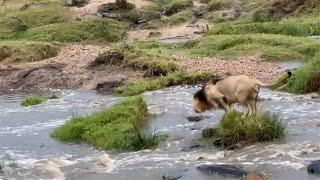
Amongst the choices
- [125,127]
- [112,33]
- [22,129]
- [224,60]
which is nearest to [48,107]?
[22,129]

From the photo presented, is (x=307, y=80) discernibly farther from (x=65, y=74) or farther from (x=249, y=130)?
(x=65, y=74)

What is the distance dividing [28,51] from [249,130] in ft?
55.2

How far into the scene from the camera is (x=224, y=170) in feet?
36.7

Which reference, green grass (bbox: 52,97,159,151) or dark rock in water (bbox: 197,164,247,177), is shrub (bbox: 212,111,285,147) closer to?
dark rock in water (bbox: 197,164,247,177)

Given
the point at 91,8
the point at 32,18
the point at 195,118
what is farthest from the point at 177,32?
the point at 195,118

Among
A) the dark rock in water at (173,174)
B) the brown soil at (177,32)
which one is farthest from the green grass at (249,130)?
the brown soil at (177,32)

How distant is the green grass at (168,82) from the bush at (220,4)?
19589mm

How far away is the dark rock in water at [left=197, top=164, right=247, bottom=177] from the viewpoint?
11008mm

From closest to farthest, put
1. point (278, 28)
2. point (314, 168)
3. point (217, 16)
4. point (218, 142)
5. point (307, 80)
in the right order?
point (314, 168) < point (218, 142) < point (307, 80) < point (278, 28) < point (217, 16)

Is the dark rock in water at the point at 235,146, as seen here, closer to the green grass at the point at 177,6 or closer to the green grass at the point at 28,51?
the green grass at the point at 28,51

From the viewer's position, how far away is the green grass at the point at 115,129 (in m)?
13.6

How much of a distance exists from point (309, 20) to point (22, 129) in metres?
18.2

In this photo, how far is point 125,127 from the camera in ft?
48.7

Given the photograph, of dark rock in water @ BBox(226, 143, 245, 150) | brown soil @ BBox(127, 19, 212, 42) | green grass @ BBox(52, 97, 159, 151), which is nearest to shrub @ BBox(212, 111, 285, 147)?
dark rock in water @ BBox(226, 143, 245, 150)
